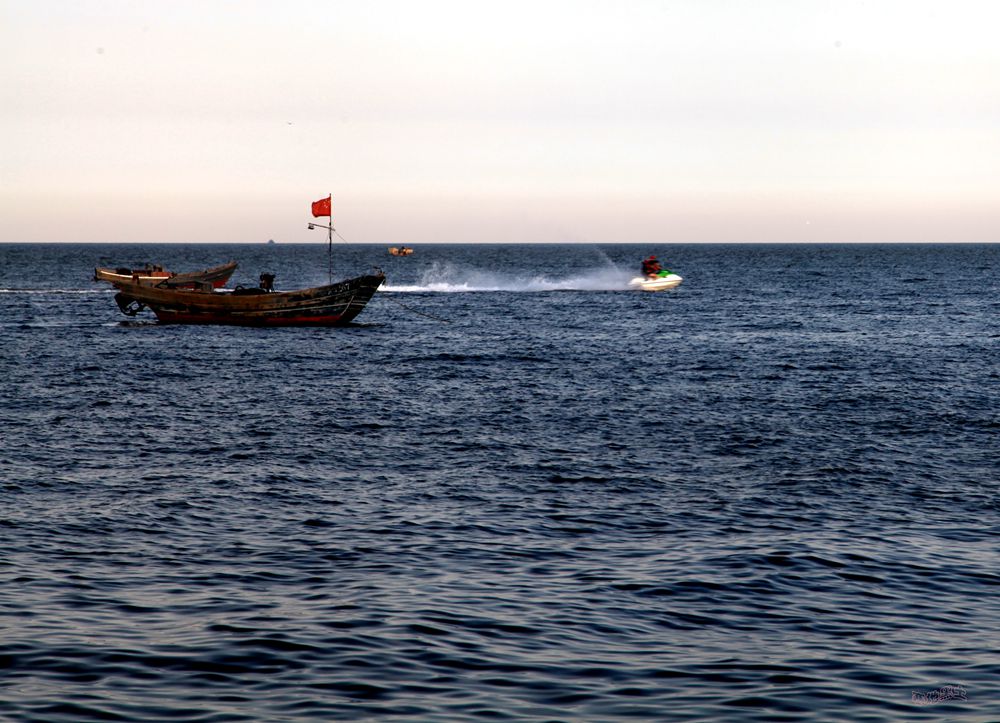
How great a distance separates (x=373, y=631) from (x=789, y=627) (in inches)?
210

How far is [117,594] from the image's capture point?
15.8m

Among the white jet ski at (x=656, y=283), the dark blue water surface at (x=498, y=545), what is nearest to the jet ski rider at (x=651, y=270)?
the white jet ski at (x=656, y=283)

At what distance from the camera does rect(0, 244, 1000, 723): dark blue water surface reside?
1270 centimetres

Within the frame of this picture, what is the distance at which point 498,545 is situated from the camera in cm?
1859

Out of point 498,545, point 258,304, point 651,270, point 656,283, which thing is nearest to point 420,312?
point 258,304

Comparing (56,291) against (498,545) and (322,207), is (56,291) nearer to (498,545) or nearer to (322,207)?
(322,207)

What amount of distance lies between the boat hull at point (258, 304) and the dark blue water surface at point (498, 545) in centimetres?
2090

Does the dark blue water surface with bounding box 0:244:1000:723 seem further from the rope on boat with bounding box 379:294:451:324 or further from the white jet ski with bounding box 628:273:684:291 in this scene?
the white jet ski with bounding box 628:273:684:291

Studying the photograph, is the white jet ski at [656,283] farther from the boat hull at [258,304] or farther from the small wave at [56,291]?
the small wave at [56,291]

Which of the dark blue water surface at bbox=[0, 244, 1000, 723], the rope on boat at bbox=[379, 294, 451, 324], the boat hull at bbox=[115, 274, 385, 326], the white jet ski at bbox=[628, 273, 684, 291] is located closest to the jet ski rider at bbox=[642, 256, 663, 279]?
the white jet ski at bbox=[628, 273, 684, 291]

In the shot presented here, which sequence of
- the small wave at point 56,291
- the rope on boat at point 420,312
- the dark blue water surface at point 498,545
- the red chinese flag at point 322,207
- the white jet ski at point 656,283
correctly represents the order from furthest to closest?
the white jet ski at point 656,283 < the small wave at point 56,291 < the rope on boat at point 420,312 < the red chinese flag at point 322,207 < the dark blue water surface at point 498,545

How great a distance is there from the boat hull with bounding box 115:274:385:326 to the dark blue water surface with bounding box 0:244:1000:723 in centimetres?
2090

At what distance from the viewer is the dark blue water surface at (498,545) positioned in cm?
1270

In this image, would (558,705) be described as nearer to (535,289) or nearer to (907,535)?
(907,535)
